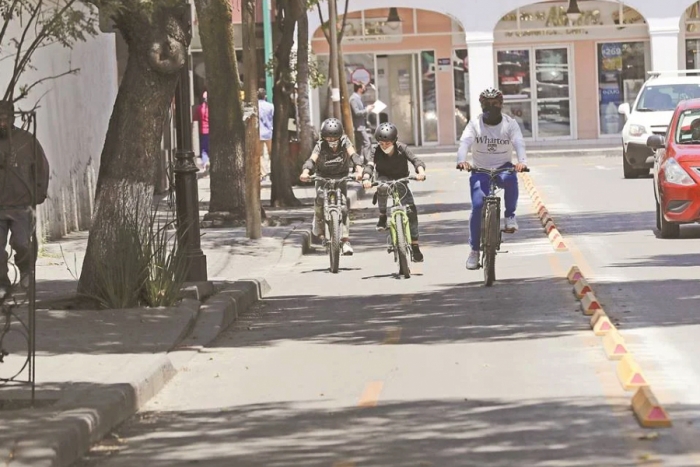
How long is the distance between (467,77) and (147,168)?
3589 cm

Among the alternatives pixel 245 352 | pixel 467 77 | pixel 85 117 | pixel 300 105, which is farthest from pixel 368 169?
pixel 467 77

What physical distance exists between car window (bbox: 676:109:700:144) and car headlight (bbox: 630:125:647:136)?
12.1 m

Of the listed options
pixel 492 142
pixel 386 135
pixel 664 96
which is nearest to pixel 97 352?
pixel 492 142

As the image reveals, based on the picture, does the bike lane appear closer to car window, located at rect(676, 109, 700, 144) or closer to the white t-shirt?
car window, located at rect(676, 109, 700, 144)

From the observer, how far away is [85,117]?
86.9ft

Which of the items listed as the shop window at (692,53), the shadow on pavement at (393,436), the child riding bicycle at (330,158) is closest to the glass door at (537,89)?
the shop window at (692,53)

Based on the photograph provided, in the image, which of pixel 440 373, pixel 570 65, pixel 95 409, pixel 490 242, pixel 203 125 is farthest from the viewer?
pixel 570 65

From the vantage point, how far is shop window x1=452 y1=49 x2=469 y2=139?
50.2m

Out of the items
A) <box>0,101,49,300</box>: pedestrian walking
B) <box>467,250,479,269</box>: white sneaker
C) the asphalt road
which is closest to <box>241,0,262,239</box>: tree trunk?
the asphalt road

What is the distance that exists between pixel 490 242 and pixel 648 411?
7.23 metres

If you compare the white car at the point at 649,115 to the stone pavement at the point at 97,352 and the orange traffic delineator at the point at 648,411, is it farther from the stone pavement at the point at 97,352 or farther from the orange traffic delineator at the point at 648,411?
the orange traffic delineator at the point at 648,411

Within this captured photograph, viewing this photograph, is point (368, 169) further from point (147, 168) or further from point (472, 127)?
point (147, 168)

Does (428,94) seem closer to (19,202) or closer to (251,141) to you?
(251,141)

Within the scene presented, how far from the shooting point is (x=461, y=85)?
50.4 meters
